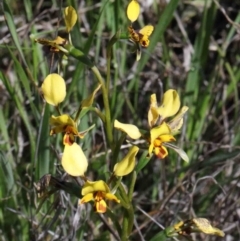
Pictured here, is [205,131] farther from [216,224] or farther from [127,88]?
[216,224]

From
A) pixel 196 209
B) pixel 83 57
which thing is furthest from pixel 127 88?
pixel 83 57

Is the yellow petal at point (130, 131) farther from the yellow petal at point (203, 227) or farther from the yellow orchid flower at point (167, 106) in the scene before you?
the yellow petal at point (203, 227)

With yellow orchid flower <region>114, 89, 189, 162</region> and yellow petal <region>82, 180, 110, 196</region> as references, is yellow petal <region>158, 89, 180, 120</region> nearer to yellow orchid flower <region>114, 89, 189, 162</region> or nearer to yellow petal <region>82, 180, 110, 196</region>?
yellow orchid flower <region>114, 89, 189, 162</region>

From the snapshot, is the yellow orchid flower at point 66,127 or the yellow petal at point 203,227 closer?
the yellow orchid flower at point 66,127

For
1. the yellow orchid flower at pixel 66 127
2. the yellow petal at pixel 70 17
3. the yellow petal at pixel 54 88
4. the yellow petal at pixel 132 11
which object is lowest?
the yellow orchid flower at pixel 66 127

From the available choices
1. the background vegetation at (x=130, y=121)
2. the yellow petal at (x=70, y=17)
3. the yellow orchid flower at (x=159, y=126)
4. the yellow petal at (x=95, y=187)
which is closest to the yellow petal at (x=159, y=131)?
the yellow orchid flower at (x=159, y=126)

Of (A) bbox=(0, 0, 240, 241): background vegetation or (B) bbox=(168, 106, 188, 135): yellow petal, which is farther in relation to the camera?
(A) bbox=(0, 0, 240, 241): background vegetation

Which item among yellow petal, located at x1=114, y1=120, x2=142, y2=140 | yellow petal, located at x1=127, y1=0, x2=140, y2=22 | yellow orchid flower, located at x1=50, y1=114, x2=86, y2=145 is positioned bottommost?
yellow petal, located at x1=114, y1=120, x2=142, y2=140

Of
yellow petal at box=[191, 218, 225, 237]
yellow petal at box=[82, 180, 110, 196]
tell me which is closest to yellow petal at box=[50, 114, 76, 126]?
yellow petal at box=[82, 180, 110, 196]
